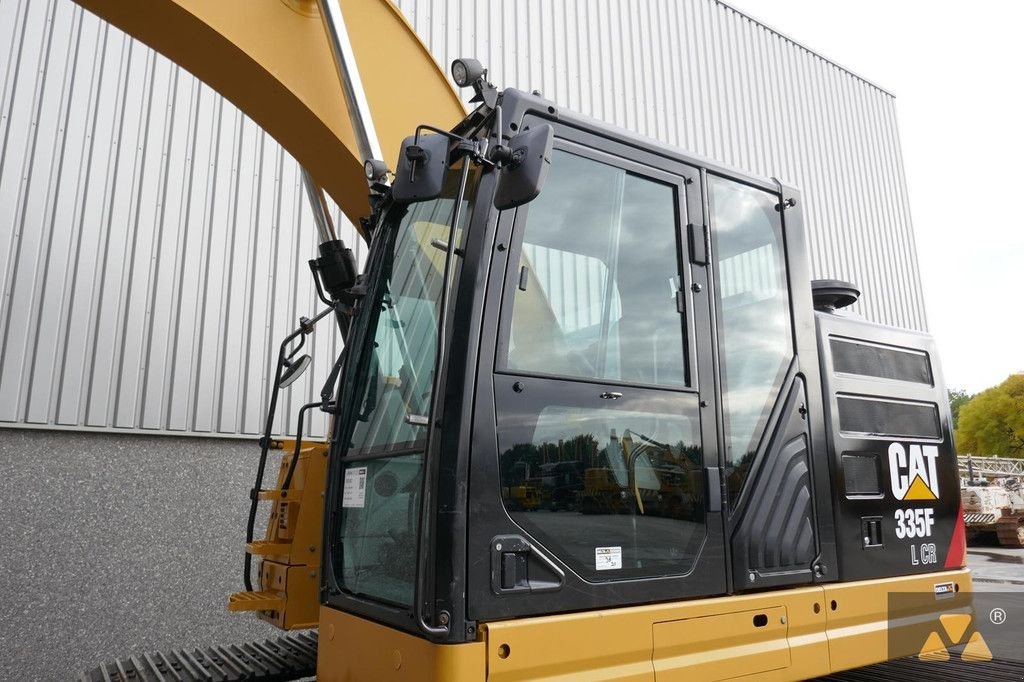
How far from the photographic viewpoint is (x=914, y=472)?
3.68 metres

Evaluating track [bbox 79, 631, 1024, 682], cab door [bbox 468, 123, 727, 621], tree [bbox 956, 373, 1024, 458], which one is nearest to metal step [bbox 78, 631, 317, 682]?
track [bbox 79, 631, 1024, 682]

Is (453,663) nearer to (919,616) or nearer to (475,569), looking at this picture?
(475,569)

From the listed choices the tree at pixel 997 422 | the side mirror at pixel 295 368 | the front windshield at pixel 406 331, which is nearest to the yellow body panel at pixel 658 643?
the front windshield at pixel 406 331

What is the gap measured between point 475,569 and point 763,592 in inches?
49.9

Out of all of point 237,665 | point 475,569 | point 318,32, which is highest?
point 318,32

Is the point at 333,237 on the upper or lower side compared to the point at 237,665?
upper

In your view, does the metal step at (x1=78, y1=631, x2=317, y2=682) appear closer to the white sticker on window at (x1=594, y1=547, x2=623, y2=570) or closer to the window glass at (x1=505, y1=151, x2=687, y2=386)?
the white sticker on window at (x1=594, y1=547, x2=623, y2=570)

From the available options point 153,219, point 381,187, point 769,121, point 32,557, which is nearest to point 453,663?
point 381,187

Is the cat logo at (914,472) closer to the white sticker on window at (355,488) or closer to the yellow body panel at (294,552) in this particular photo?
the white sticker on window at (355,488)

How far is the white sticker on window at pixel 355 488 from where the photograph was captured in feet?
8.66

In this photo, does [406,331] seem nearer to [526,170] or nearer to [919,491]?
[526,170]

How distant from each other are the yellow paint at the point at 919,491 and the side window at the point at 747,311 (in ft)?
3.48

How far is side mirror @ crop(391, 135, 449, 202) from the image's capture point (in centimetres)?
231

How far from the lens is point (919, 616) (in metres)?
3.38
